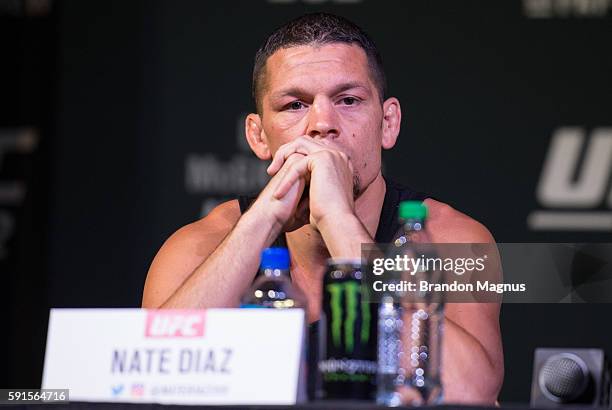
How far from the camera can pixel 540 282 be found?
3191mm

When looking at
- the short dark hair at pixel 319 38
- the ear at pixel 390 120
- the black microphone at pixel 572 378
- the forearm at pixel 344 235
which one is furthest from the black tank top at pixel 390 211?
the black microphone at pixel 572 378

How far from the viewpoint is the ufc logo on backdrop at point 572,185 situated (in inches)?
130

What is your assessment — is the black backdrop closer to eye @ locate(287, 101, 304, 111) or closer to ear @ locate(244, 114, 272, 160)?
ear @ locate(244, 114, 272, 160)

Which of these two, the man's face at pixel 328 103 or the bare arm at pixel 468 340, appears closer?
the bare arm at pixel 468 340

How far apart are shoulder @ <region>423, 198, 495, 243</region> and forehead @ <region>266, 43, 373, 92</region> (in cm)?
37

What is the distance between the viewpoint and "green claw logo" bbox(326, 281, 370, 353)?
57.6 inches

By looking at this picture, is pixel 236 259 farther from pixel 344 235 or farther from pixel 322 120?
pixel 322 120

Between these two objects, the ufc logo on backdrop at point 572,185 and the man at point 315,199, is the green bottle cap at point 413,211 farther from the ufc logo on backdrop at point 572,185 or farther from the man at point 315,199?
the ufc logo on backdrop at point 572,185

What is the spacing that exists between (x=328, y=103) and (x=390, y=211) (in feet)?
1.24

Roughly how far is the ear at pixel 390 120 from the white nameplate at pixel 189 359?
1.27m

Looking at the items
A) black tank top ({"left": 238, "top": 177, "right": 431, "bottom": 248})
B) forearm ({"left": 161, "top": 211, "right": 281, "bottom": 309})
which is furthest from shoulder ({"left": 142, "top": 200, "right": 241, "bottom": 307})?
forearm ({"left": 161, "top": 211, "right": 281, "bottom": 309})

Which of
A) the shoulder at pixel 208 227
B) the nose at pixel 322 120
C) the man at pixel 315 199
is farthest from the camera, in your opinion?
the shoulder at pixel 208 227

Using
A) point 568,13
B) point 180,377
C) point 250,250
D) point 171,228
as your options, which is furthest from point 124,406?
point 568,13

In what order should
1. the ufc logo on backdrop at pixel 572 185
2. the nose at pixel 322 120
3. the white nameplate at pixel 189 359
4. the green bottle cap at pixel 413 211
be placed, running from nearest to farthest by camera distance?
1. the white nameplate at pixel 189 359
2. the green bottle cap at pixel 413 211
3. the nose at pixel 322 120
4. the ufc logo on backdrop at pixel 572 185
